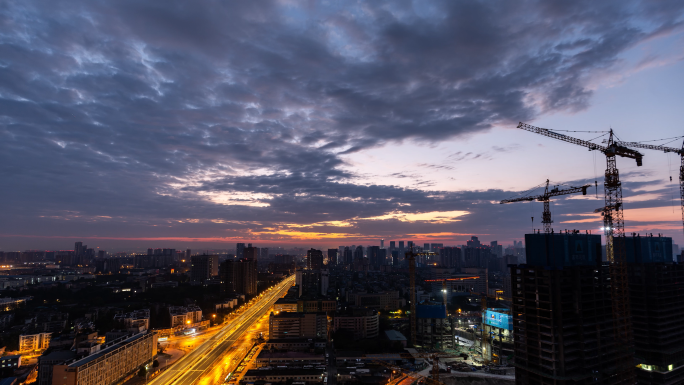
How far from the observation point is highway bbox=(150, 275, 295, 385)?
32250 mm

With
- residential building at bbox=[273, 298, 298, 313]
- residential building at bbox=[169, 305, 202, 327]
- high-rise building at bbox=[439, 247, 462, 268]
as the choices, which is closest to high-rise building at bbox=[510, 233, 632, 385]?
residential building at bbox=[273, 298, 298, 313]

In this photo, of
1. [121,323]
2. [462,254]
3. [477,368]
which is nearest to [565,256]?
[477,368]

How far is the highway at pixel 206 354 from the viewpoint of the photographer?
32250mm

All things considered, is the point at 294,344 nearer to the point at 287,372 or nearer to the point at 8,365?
the point at 287,372

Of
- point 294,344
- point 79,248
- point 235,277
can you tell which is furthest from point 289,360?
point 79,248

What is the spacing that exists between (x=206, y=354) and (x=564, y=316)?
35546mm

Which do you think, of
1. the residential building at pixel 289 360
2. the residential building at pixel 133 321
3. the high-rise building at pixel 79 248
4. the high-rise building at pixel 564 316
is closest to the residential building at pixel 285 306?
the residential building at pixel 133 321

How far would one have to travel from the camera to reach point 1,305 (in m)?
60.1

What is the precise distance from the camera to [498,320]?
37219 mm

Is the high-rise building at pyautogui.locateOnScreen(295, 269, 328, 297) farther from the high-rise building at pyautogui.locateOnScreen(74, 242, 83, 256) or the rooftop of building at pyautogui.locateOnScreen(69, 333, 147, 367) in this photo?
the high-rise building at pyautogui.locateOnScreen(74, 242, 83, 256)

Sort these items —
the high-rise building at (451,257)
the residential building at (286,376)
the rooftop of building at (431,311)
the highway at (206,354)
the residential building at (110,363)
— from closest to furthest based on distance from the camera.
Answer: the residential building at (110,363) → the residential building at (286,376) → the highway at (206,354) → the rooftop of building at (431,311) → the high-rise building at (451,257)

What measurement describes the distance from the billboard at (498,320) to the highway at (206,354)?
95.1 feet

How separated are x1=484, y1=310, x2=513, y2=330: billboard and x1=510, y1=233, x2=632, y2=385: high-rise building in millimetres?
14401

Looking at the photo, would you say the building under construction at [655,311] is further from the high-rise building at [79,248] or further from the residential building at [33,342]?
the high-rise building at [79,248]
